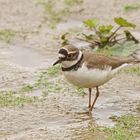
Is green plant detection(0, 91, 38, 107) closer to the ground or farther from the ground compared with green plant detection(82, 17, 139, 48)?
closer to the ground

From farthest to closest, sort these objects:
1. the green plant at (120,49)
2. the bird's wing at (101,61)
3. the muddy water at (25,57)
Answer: the green plant at (120,49), the muddy water at (25,57), the bird's wing at (101,61)

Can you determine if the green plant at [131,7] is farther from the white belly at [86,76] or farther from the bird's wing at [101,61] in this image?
the white belly at [86,76]

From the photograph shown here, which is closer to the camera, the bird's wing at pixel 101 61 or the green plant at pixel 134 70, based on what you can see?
the bird's wing at pixel 101 61

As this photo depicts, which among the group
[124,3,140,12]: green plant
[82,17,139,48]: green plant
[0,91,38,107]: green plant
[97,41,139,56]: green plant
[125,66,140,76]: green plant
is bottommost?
[0,91,38,107]: green plant

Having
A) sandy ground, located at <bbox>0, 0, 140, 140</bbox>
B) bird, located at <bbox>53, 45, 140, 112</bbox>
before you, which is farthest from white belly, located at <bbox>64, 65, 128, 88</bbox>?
sandy ground, located at <bbox>0, 0, 140, 140</bbox>

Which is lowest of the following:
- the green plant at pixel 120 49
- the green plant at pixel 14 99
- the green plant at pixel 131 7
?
the green plant at pixel 14 99

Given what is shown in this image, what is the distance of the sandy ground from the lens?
8016 mm

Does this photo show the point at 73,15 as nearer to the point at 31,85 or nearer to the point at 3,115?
the point at 31,85

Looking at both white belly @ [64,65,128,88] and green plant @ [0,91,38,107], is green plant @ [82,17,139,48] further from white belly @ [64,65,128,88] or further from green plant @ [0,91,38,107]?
white belly @ [64,65,128,88]

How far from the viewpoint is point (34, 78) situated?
10023 millimetres

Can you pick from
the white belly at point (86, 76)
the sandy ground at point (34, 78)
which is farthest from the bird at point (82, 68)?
the sandy ground at point (34, 78)

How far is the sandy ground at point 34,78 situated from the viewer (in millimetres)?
8016

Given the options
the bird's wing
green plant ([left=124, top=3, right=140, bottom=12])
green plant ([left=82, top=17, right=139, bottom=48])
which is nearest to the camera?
the bird's wing

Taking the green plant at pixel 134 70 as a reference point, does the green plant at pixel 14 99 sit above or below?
below
